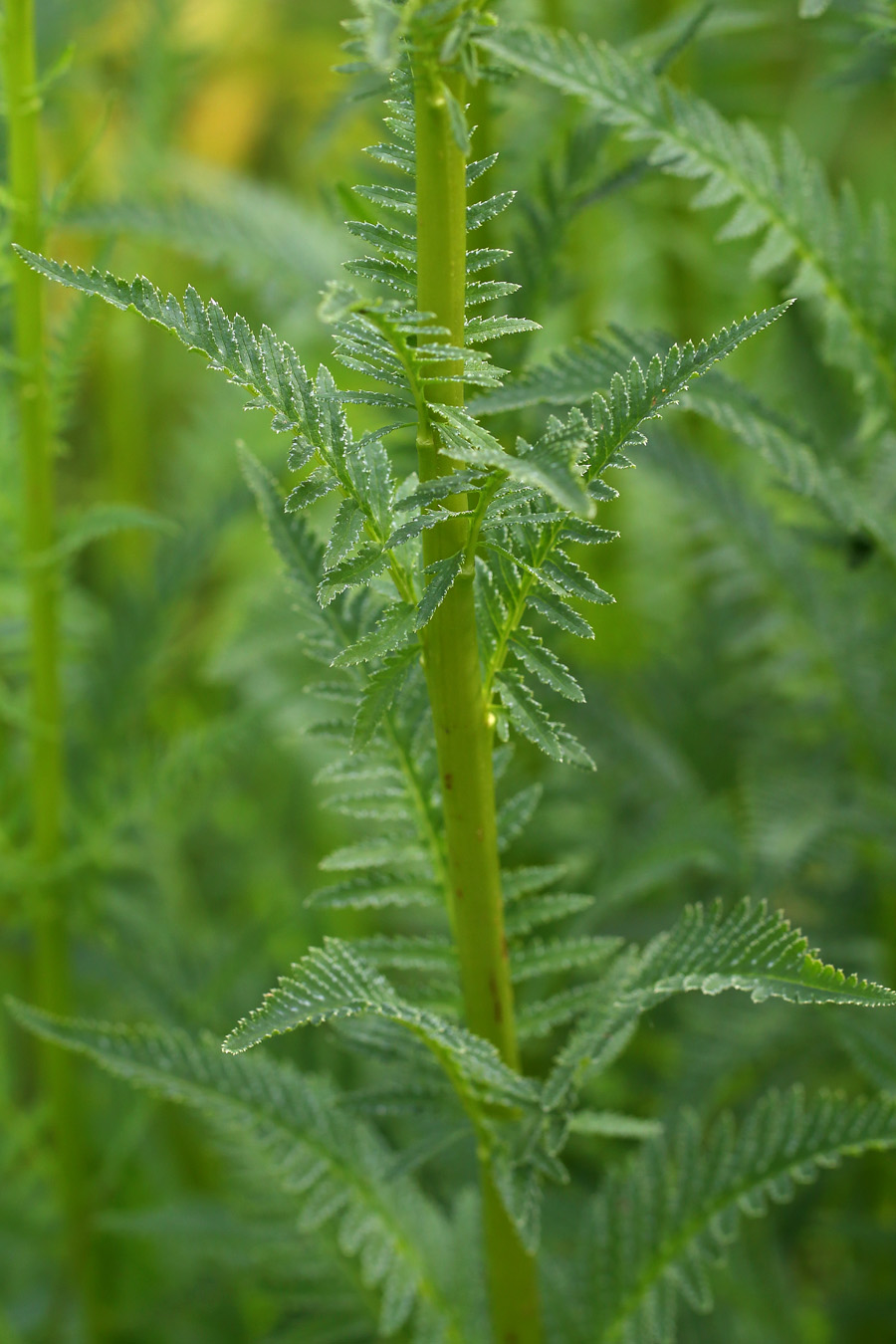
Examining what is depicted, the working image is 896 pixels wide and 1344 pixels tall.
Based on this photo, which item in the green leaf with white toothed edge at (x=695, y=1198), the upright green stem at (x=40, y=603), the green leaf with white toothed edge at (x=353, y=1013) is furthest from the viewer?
the upright green stem at (x=40, y=603)

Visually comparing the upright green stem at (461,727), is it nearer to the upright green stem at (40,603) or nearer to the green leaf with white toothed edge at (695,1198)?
the green leaf with white toothed edge at (695,1198)

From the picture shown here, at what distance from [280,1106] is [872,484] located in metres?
0.36

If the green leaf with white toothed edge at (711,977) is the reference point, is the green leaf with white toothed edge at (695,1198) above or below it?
below

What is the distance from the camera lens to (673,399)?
0.27 meters

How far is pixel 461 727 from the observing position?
30 centimetres

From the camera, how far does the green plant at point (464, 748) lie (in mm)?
267

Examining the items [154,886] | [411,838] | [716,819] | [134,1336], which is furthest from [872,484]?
[134,1336]

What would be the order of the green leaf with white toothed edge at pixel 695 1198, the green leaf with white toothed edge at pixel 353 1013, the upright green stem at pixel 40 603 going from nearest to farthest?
1. the green leaf with white toothed edge at pixel 353 1013
2. the green leaf with white toothed edge at pixel 695 1198
3. the upright green stem at pixel 40 603

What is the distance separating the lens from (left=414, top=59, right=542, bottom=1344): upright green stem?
0.89ft

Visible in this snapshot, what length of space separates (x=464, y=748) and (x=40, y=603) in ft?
0.94

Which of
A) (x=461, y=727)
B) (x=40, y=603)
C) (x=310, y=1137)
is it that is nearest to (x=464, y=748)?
(x=461, y=727)

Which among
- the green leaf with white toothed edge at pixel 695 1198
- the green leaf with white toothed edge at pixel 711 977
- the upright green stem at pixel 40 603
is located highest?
the upright green stem at pixel 40 603

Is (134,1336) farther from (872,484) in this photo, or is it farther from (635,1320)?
(872,484)

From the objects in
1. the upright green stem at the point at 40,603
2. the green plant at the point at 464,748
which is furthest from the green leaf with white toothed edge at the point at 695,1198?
the upright green stem at the point at 40,603
